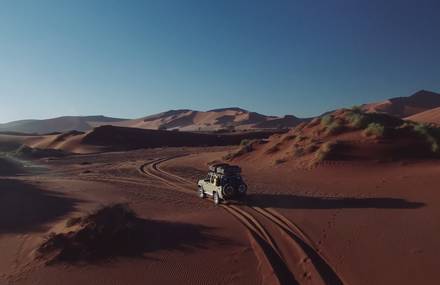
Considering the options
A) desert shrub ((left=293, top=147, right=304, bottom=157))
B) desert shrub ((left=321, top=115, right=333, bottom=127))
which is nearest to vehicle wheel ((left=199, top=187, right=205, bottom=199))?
desert shrub ((left=293, top=147, right=304, bottom=157))

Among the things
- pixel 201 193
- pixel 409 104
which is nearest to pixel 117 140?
pixel 201 193

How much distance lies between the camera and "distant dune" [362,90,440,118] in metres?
108

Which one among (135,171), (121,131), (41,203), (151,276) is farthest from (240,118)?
(151,276)

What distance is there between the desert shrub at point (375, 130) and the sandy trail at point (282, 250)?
45.8ft

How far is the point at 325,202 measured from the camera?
A: 703 inches

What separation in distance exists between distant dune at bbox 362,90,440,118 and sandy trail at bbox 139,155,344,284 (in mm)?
95364

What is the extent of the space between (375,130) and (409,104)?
96043 millimetres

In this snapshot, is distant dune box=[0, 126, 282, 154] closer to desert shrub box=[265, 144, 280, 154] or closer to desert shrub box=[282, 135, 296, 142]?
desert shrub box=[265, 144, 280, 154]

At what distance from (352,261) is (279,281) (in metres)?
2.11

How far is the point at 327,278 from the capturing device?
380 inches

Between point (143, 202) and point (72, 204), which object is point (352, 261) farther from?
point (72, 204)

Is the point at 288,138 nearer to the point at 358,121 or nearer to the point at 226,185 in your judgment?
the point at 358,121

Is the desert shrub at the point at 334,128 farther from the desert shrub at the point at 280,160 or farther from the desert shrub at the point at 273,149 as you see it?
the desert shrub at the point at 280,160

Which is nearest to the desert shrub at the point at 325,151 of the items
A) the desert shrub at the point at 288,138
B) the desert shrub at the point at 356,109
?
the desert shrub at the point at 288,138
